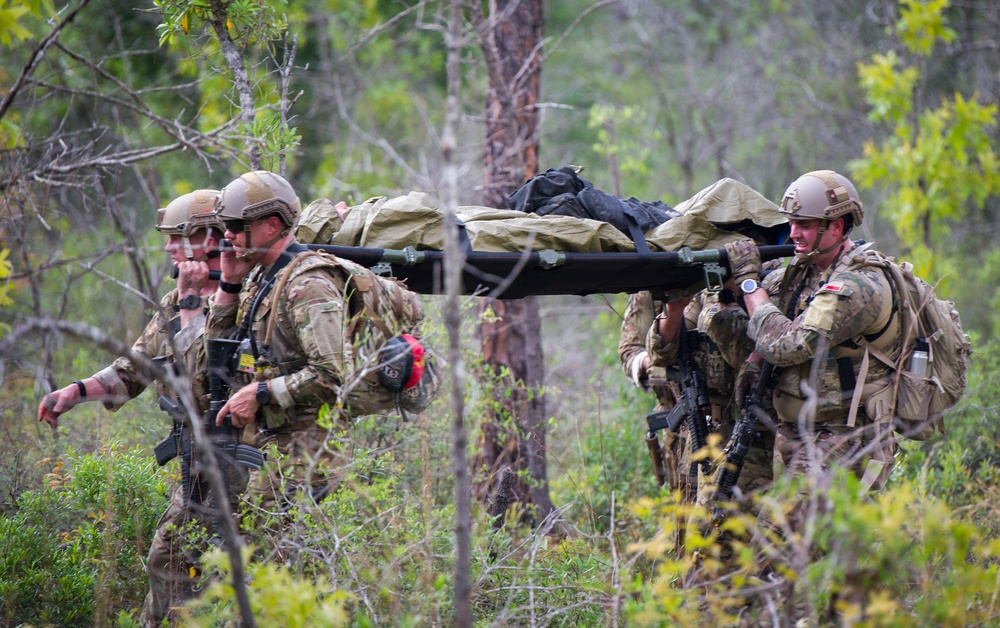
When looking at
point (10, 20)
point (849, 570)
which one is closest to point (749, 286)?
point (849, 570)

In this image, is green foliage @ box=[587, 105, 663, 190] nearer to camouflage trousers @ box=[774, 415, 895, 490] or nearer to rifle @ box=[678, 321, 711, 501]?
rifle @ box=[678, 321, 711, 501]

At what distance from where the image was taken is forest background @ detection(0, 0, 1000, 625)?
351 cm

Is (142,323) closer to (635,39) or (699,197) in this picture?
(699,197)

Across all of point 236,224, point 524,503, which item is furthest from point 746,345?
point 236,224

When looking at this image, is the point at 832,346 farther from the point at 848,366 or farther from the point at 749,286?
the point at 749,286

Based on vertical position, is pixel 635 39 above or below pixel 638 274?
above

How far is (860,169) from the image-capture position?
33.7 ft

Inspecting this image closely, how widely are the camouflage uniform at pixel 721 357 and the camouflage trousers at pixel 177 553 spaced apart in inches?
103

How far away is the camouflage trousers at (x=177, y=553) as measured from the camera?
428 centimetres

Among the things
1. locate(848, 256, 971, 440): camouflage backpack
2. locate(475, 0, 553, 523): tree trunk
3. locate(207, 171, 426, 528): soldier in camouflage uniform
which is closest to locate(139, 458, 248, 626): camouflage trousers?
locate(207, 171, 426, 528): soldier in camouflage uniform

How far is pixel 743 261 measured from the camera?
4836mm

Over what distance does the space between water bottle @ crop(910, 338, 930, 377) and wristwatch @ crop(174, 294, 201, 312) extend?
398cm

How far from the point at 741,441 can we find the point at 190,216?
11.2 ft

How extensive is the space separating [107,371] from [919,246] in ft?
27.2
